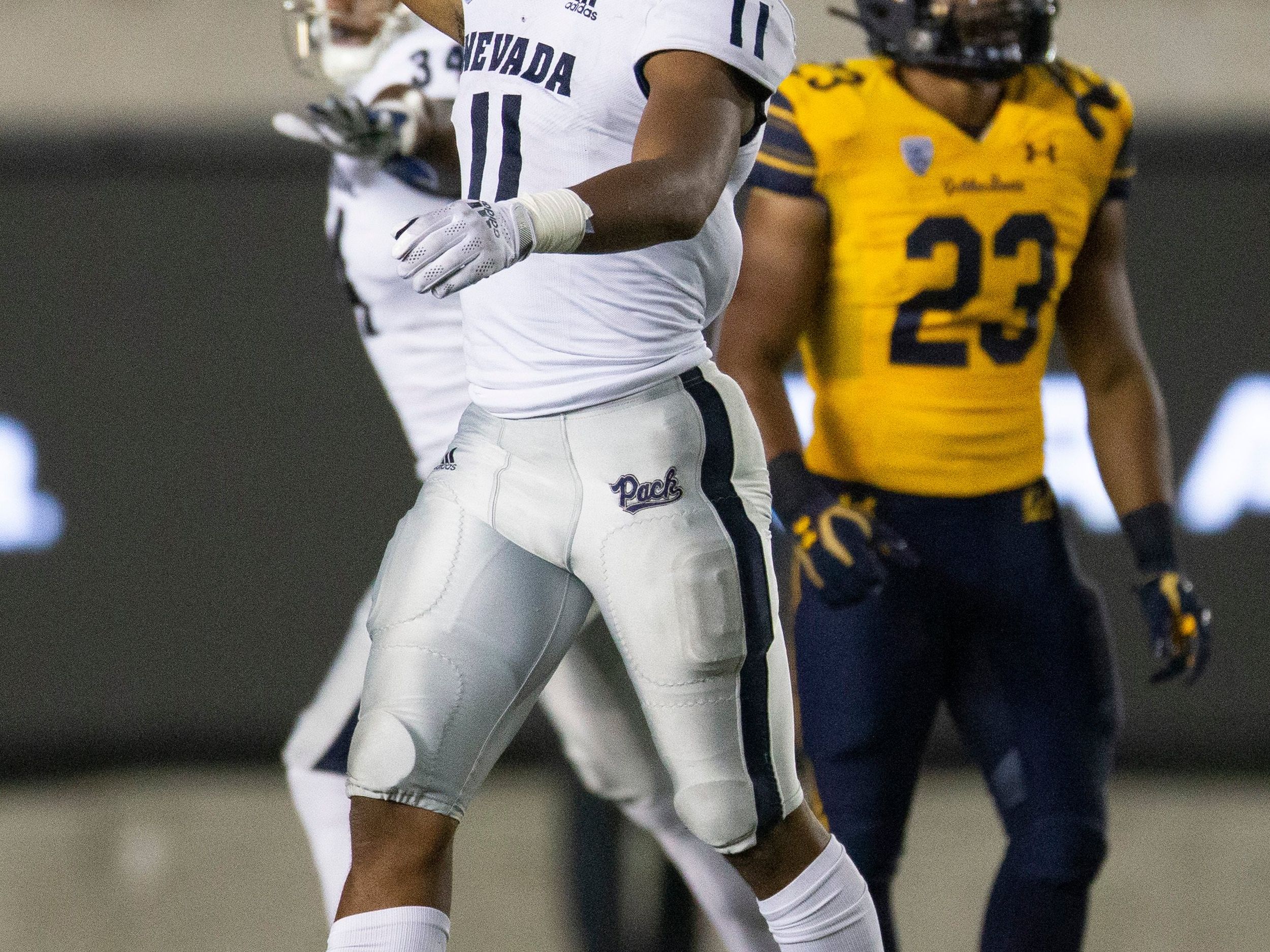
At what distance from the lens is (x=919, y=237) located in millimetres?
2445

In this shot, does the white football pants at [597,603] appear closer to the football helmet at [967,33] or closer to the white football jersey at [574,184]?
the white football jersey at [574,184]

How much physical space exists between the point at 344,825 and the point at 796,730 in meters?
0.74

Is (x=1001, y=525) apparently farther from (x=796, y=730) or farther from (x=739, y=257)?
(x=739, y=257)

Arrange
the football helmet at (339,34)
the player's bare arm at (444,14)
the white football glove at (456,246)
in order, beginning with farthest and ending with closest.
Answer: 1. the football helmet at (339,34)
2. the player's bare arm at (444,14)
3. the white football glove at (456,246)

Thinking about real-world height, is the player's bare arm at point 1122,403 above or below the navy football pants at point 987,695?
above

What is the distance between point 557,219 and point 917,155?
3.53 feet

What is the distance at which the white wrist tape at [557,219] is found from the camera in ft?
5.04

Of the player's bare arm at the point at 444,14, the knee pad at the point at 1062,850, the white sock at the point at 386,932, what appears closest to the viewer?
the white sock at the point at 386,932

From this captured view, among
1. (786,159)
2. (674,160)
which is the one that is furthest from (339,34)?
(674,160)

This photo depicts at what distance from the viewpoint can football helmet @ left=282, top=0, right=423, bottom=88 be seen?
283 centimetres

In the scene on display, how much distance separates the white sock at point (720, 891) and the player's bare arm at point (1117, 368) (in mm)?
833

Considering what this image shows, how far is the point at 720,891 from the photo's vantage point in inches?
97.0

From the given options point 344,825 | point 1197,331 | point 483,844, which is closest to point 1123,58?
point 1197,331

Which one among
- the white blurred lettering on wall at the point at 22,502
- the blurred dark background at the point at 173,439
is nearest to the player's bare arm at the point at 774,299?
the blurred dark background at the point at 173,439
